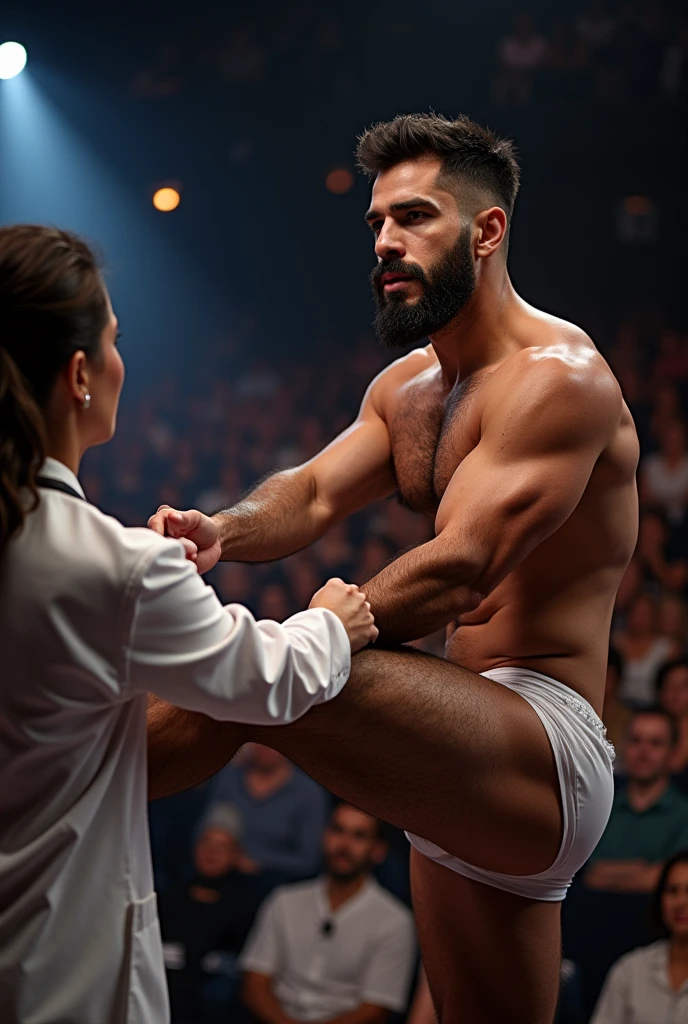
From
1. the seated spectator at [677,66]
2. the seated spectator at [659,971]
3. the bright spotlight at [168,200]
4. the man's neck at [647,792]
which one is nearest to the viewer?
the seated spectator at [659,971]

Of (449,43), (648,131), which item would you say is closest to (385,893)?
(648,131)

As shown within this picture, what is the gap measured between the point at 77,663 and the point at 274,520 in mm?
1053

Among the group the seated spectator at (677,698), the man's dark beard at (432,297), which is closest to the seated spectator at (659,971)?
the seated spectator at (677,698)

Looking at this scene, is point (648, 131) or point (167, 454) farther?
point (167, 454)

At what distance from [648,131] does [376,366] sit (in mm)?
1466

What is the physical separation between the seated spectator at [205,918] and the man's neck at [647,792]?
1254mm

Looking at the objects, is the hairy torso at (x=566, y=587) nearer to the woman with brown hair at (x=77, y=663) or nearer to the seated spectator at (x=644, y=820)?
the woman with brown hair at (x=77, y=663)

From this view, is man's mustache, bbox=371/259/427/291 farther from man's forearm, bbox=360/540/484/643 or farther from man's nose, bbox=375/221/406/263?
man's forearm, bbox=360/540/484/643

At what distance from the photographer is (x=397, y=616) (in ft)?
5.39

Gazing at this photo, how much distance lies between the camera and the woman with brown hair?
3.86 feet

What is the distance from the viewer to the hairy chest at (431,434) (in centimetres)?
203

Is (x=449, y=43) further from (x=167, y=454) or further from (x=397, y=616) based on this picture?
(x=397, y=616)

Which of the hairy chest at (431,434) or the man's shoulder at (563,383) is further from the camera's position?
the hairy chest at (431,434)

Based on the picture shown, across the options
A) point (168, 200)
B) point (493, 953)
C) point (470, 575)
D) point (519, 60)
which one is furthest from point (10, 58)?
point (493, 953)
